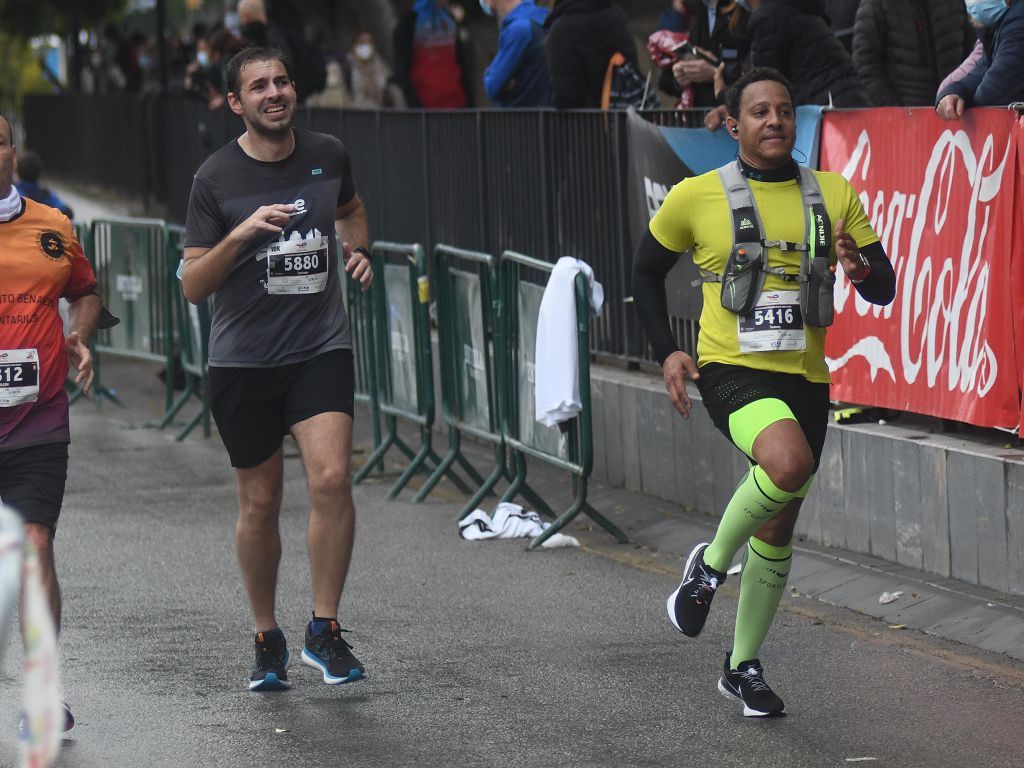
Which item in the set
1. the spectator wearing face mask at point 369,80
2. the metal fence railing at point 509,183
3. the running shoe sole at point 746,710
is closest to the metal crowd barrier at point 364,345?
the metal fence railing at point 509,183

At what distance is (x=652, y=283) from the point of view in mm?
6371

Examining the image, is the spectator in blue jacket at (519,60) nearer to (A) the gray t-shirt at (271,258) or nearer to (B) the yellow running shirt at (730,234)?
(A) the gray t-shirt at (271,258)

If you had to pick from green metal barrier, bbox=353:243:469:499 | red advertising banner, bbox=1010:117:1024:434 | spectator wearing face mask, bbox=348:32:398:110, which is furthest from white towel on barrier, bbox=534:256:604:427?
spectator wearing face mask, bbox=348:32:398:110

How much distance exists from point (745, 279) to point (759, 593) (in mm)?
1007

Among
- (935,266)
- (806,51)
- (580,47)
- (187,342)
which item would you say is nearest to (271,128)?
(935,266)

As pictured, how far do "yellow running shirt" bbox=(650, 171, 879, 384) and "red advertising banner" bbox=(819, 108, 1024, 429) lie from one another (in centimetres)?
154

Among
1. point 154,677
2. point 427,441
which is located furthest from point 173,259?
point 154,677

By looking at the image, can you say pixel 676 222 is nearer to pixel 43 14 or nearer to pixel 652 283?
pixel 652 283

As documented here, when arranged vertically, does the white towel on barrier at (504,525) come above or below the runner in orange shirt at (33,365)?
below

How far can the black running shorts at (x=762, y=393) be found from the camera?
20.1ft

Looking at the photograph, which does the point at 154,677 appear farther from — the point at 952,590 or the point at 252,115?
the point at 952,590

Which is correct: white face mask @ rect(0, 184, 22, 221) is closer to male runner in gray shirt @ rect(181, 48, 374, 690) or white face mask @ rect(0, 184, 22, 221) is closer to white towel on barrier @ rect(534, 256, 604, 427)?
male runner in gray shirt @ rect(181, 48, 374, 690)

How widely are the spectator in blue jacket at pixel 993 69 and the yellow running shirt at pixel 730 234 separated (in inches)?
69.5

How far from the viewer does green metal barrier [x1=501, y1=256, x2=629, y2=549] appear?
9.12 m
